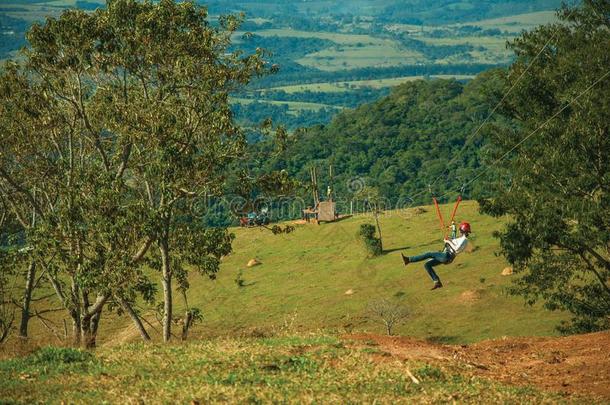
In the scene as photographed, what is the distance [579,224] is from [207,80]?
801 inches

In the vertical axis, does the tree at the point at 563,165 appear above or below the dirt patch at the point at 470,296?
above

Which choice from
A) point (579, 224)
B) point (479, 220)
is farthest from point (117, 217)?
point (479, 220)

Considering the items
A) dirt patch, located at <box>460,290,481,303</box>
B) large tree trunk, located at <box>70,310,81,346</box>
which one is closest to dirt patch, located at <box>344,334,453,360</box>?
large tree trunk, located at <box>70,310,81,346</box>

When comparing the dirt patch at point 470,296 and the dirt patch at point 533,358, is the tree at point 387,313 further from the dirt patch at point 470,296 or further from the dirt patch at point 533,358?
the dirt patch at point 533,358

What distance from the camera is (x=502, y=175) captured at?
5534 cm

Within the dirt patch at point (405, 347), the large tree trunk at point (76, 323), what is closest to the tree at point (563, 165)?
the dirt patch at point (405, 347)

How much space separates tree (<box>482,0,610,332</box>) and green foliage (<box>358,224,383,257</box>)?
4018 cm

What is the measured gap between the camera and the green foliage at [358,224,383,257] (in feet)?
313

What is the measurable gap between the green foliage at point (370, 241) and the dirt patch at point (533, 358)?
68.3m

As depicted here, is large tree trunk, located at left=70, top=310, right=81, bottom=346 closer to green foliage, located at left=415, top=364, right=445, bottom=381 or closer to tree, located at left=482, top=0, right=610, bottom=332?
green foliage, located at left=415, top=364, right=445, bottom=381

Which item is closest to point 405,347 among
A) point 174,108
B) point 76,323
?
point 174,108

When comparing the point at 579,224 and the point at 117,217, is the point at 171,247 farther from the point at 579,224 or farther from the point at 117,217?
the point at 579,224

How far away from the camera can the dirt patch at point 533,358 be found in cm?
2128

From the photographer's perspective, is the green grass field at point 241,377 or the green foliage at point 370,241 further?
the green foliage at point 370,241
